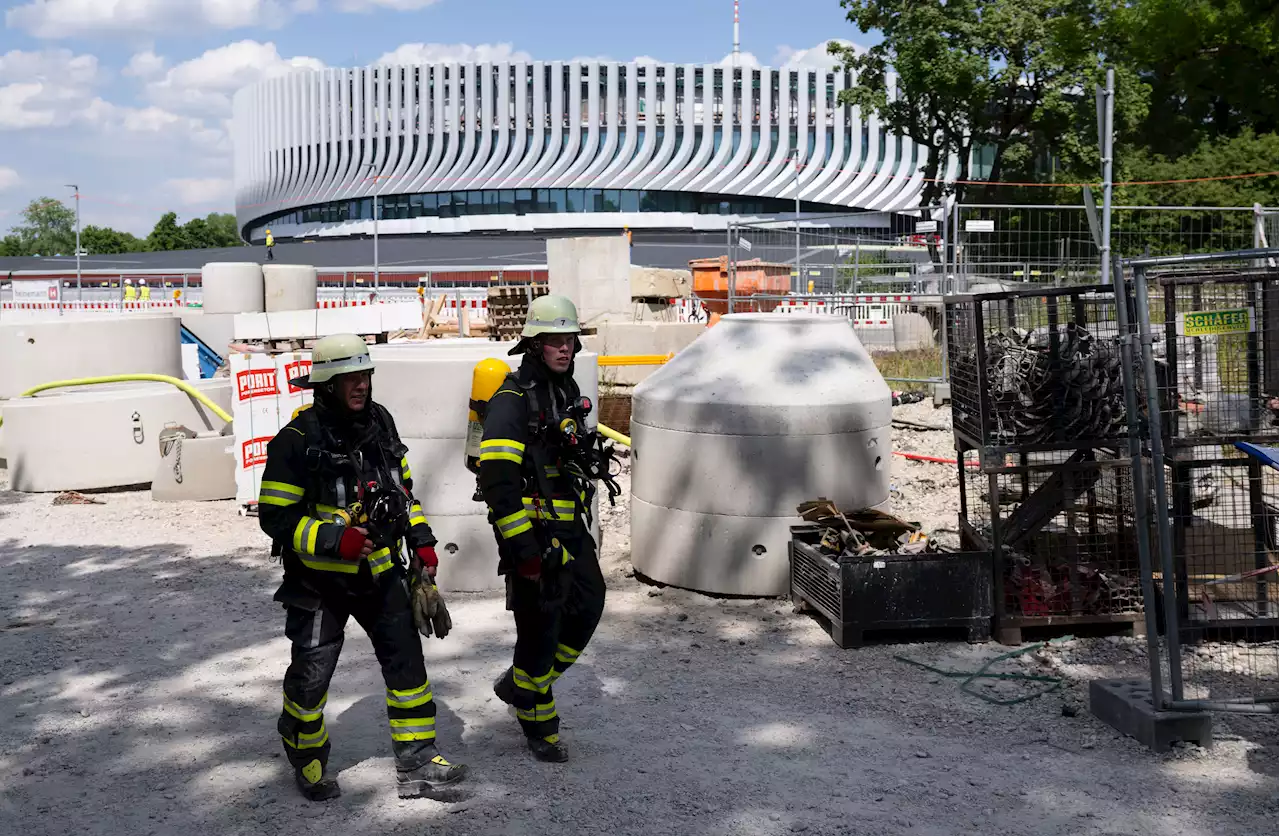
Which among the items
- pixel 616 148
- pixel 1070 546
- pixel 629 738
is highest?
pixel 616 148

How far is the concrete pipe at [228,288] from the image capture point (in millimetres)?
18922

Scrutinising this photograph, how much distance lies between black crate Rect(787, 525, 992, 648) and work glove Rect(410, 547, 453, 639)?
230cm

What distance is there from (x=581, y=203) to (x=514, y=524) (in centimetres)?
7812

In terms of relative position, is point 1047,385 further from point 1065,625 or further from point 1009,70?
point 1009,70

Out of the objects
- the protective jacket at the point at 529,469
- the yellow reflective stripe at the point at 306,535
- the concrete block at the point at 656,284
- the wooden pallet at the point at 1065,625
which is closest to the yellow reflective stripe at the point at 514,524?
the protective jacket at the point at 529,469

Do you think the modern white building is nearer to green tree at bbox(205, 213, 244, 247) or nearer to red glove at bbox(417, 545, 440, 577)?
green tree at bbox(205, 213, 244, 247)

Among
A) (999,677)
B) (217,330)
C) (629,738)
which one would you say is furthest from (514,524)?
(217,330)

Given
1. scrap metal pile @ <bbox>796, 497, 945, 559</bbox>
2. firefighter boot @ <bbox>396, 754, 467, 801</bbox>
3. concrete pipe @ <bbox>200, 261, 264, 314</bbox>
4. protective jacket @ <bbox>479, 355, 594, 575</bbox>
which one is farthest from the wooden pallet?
concrete pipe @ <bbox>200, 261, 264, 314</bbox>

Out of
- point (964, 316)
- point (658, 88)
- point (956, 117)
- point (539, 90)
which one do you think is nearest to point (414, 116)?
point (539, 90)

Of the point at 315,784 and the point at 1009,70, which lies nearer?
the point at 315,784

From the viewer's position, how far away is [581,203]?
3201 inches

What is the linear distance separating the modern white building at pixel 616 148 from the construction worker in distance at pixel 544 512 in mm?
73776

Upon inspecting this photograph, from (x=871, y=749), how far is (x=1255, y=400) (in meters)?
2.19

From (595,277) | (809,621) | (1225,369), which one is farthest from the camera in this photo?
(595,277)
